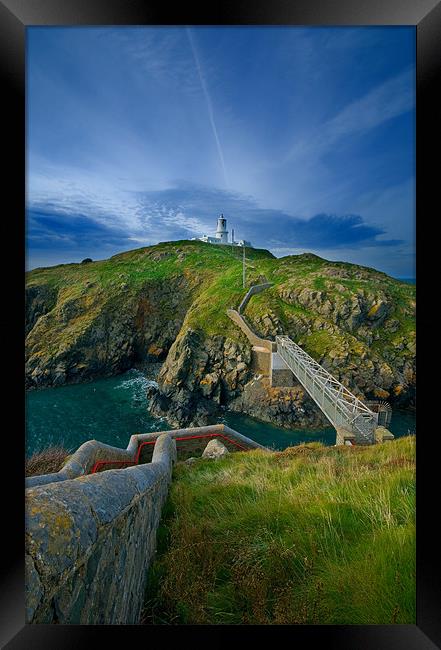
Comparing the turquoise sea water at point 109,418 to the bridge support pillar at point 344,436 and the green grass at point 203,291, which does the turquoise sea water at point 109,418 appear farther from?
the bridge support pillar at point 344,436

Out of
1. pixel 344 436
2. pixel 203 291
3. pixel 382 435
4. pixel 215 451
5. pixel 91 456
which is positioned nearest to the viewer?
pixel 91 456

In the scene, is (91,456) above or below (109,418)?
above

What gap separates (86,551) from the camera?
1092mm

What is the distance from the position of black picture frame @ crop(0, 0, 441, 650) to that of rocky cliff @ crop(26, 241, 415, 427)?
33.4ft

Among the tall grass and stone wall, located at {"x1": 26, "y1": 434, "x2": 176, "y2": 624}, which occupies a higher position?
stone wall, located at {"x1": 26, "y1": 434, "x2": 176, "y2": 624}

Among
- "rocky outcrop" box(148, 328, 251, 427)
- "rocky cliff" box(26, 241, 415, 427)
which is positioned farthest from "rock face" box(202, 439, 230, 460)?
"rocky outcrop" box(148, 328, 251, 427)

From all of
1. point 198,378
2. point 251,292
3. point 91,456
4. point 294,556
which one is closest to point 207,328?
point 198,378

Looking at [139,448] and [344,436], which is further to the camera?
[344,436]

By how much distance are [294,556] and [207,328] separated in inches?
638

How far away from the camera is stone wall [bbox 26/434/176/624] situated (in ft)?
3.26

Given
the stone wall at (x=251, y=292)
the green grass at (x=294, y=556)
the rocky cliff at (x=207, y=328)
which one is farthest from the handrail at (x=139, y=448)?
the stone wall at (x=251, y=292)

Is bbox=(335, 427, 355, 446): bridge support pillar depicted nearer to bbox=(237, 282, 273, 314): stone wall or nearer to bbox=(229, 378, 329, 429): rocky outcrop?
bbox=(229, 378, 329, 429): rocky outcrop
